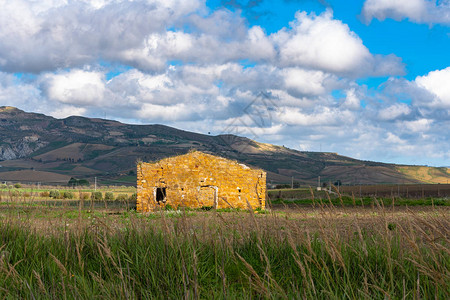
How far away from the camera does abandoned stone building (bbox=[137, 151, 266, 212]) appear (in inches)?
1024

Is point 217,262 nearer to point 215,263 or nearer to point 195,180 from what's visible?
point 215,263

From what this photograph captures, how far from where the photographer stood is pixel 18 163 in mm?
175500

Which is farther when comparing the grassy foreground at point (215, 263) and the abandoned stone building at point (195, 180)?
the abandoned stone building at point (195, 180)

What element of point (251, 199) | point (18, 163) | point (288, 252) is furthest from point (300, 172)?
point (288, 252)

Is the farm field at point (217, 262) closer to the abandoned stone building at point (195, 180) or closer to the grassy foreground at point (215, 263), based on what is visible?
the grassy foreground at point (215, 263)

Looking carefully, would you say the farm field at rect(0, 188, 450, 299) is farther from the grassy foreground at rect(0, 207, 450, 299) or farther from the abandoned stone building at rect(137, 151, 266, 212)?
the abandoned stone building at rect(137, 151, 266, 212)

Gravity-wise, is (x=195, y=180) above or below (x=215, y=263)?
above

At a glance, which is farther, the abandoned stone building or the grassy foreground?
the abandoned stone building

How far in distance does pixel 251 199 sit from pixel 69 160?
167 meters

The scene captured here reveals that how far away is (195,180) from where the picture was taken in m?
26.2

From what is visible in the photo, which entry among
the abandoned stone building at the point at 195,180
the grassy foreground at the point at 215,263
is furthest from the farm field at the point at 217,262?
the abandoned stone building at the point at 195,180

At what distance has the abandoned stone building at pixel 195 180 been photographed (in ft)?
85.4

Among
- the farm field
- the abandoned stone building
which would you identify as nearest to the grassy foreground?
the farm field

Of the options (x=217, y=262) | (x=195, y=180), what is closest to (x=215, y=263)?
(x=217, y=262)
